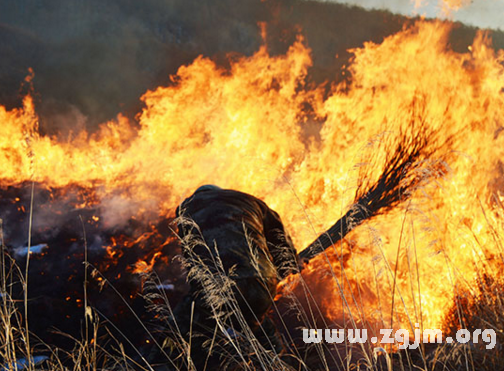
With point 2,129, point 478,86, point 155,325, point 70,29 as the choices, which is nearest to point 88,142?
point 2,129

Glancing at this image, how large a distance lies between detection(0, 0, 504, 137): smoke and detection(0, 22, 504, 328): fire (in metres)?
0.60

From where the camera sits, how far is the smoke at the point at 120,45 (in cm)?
732

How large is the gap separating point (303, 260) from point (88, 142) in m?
5.12

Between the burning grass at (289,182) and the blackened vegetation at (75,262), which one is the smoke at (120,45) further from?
the blackened vegetation at (75,262)

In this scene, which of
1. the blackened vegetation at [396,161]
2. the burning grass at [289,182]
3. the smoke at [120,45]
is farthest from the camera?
the smoke at [120,45]

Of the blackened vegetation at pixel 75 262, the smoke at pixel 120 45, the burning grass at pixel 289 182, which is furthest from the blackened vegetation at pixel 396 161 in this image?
the smoke at pixel 120 45

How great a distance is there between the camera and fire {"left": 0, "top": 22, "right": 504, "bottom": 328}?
4.26 meters

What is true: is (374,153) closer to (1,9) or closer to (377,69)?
(377,69)

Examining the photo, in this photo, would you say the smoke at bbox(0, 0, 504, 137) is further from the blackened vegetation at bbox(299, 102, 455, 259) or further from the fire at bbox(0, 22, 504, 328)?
the blackened vegetation at bbox(299, 102, 455, 259)

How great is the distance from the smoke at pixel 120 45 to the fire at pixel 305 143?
23.6 inches

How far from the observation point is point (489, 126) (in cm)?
422

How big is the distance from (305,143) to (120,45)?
17.1 ft

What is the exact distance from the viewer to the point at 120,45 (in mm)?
8336

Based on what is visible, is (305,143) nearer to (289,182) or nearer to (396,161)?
(289,182)
